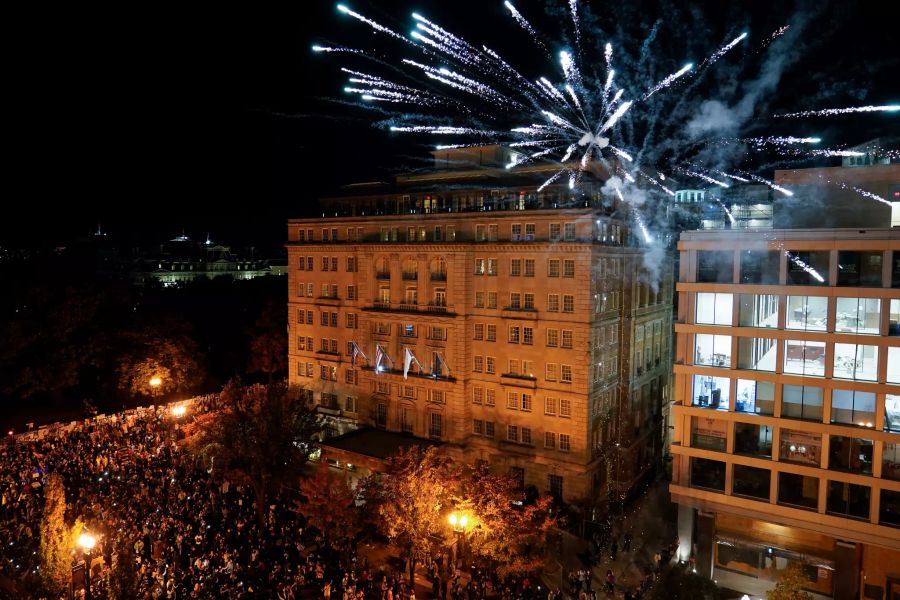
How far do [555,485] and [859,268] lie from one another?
19486 mm

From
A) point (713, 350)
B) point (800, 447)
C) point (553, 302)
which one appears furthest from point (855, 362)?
point (553, 302)

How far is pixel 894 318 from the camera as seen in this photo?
26.3 meters

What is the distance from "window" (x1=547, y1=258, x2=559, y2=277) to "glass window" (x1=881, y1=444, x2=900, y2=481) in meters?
17.8

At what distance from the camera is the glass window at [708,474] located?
3006cm

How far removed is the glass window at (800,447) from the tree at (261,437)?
24275 mm

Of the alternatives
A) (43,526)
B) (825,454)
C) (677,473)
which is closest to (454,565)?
(677,473)

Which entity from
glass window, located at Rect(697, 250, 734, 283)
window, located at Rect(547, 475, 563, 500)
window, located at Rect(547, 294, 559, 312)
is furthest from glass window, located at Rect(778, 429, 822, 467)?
window, located at Rect(547, 294, 559, 312)

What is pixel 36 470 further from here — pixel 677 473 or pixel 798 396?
pixel 798 396

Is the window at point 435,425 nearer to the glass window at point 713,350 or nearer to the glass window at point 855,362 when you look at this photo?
the glass window at point 713,350

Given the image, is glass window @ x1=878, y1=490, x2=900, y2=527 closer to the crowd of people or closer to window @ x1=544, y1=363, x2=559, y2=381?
the crowd of people

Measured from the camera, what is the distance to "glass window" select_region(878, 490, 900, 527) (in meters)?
26.3

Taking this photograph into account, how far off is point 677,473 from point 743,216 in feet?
43.4

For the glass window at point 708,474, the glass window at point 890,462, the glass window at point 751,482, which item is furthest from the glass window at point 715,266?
the glass window at point 890,462

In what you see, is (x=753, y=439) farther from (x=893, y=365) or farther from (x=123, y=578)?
(x=123, y=578)
